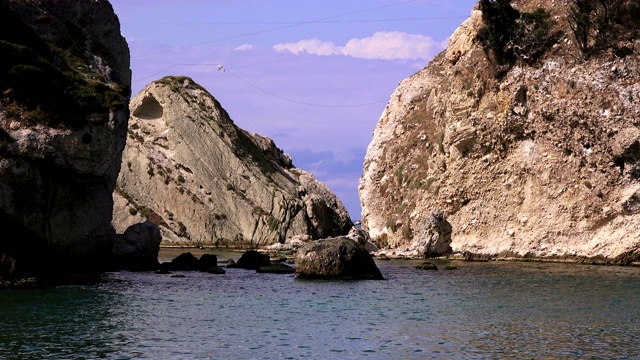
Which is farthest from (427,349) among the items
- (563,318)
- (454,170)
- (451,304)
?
(454,170)

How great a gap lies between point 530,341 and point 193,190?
73.7 meters

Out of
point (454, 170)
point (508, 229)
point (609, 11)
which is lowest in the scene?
point (508, 229)

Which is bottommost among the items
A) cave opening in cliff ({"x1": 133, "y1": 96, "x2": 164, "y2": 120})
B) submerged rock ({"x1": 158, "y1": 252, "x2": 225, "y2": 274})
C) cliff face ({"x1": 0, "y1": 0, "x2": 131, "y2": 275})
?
submerged rock ({"x1": 158, "y1": 252, "x2": 225, "y2": 274})

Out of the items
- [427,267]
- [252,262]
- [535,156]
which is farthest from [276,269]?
[535,156]

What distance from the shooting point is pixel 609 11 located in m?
75.0

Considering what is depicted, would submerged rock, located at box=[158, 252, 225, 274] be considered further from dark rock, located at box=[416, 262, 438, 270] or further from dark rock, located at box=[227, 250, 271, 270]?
dark rock, located at box=[416, 262, 438, 270]

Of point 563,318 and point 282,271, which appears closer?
point 563,318

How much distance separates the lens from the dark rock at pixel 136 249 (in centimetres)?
5993

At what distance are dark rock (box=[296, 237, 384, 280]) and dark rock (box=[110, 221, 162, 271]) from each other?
10904 millimetres

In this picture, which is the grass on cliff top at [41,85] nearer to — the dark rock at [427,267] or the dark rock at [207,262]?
the dark rock at [207,262]

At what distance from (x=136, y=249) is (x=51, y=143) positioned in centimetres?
1385

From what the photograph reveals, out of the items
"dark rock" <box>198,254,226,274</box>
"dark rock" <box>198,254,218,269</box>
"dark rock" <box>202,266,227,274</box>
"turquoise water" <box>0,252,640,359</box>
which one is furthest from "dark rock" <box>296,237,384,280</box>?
"dark rock" <box>198,254,218,269</box>

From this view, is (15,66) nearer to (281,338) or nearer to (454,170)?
(281,338)

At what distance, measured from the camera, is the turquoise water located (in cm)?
3111
